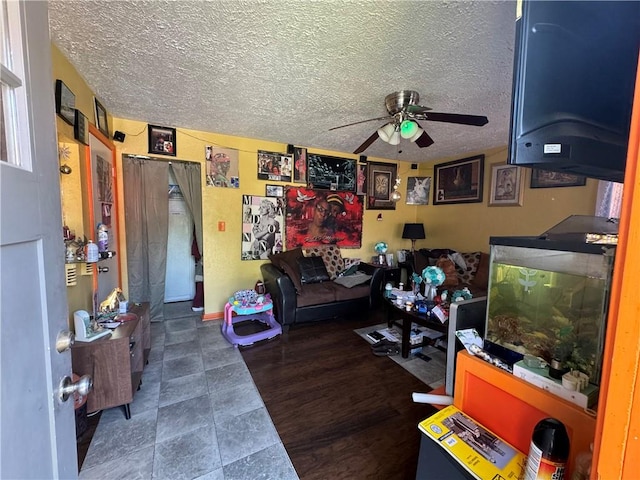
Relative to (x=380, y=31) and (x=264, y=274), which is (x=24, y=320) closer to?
(x=380, y=31)

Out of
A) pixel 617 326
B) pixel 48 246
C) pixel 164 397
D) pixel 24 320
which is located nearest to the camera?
pixel 617 326

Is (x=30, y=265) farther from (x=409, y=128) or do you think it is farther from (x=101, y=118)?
(x=101, y=118)

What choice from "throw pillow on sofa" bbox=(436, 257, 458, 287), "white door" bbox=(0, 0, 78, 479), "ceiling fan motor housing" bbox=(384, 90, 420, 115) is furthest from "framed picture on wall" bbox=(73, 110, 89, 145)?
"throw pillow on sofa" bbox=(436, 257, 458, 287)

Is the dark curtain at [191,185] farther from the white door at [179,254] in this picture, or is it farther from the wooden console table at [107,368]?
the wooden console table at [107,368]

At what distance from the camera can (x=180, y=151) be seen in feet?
10.1

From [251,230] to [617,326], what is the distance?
3455 mm

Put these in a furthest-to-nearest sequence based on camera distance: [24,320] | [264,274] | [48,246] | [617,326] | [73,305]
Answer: [264,274] < [73,305] < [48,246] < [24,320] < [617,326]

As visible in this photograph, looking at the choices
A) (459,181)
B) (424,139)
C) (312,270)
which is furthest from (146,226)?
→ (459,181)

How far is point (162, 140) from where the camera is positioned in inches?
118

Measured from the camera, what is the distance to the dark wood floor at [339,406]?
1.43 m

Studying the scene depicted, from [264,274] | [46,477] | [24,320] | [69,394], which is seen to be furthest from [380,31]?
[264,274]

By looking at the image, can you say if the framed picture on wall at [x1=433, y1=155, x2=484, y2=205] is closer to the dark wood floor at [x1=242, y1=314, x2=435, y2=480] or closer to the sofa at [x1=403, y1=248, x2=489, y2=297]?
the sofa at [x1=403, y1=248, x2=489, y2=297]

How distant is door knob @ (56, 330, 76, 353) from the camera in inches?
24.8

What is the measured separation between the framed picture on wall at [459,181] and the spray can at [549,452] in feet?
12.5
